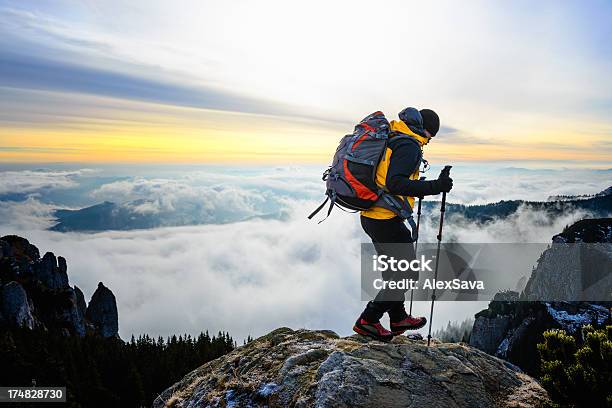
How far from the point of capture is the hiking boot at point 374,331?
31.8ft

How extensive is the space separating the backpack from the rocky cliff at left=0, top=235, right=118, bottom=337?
12445 centimetres

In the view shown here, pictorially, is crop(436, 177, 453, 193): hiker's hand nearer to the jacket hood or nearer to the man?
the man

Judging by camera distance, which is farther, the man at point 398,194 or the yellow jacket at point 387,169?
the yellow jacket at point 387,169

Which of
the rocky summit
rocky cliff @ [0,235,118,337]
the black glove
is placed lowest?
rocky cliff @ [0,235,118,337]

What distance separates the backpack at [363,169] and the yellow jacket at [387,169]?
0.10 metres

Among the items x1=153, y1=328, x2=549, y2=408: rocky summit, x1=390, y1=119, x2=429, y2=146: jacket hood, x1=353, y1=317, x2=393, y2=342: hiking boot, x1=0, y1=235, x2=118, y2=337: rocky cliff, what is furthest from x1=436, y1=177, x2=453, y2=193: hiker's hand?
x1=0, y1=235, x2=118, y2=337: rocky cliff

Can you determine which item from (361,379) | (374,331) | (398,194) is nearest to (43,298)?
(374,331)

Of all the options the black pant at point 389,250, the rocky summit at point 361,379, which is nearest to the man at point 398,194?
the black pant at point 389,250

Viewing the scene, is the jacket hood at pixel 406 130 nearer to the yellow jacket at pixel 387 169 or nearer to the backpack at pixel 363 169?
the yellow jacket at pixel 387 169

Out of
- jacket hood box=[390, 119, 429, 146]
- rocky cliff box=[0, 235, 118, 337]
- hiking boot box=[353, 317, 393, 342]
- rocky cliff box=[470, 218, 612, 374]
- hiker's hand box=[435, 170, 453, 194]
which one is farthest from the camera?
rocky cliff box=[470, 218, 612, 374]

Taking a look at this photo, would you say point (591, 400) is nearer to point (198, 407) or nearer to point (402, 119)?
point (402, 119)

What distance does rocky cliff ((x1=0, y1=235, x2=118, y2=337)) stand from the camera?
112 meters

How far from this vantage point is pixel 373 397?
7043mm

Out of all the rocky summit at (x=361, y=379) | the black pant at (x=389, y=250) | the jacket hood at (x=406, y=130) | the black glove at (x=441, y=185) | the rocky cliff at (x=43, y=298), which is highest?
the jacket hood at (x=406, y=130)
